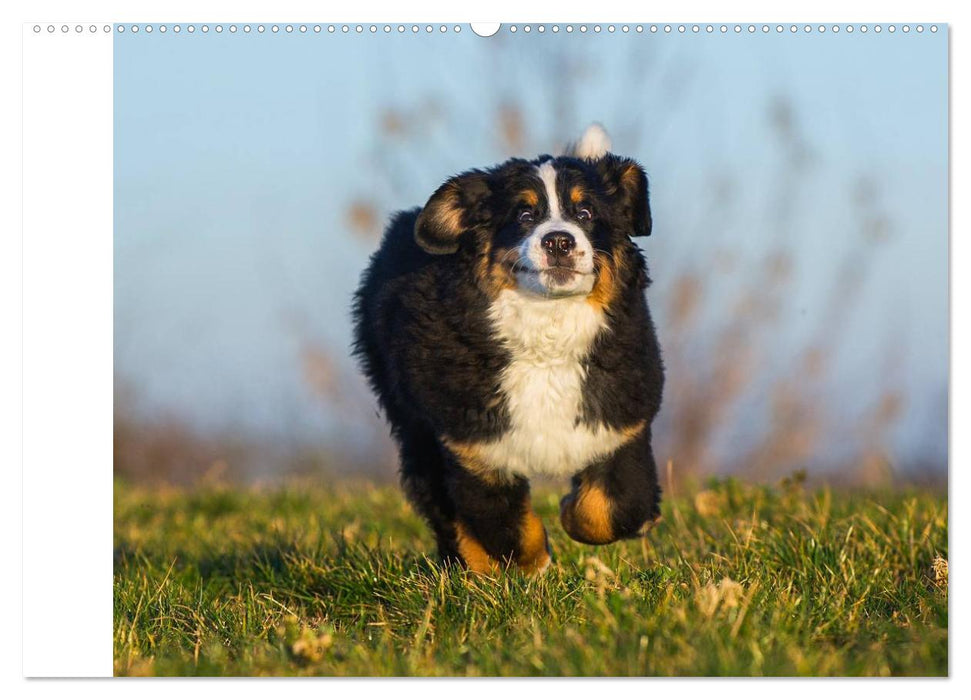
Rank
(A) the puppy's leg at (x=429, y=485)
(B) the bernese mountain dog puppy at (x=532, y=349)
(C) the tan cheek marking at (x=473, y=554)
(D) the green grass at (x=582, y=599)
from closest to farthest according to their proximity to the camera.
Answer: (D) the green grass at (x=582, y=599)
(B) the bernese mountain dog puppy at (x=532, y=349)
(C) the tan cheek marking at (x=473, y=554)
(A) the puppy's leg at (x=429, y=485)

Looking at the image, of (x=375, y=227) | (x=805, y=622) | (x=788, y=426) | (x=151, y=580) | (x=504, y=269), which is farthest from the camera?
(x=788, y=426)

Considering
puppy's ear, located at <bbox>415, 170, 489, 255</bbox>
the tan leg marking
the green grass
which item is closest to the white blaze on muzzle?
puppy's ear, located at <bbox>415, 170, 489, 255</bbox>

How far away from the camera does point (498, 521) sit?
5121mm

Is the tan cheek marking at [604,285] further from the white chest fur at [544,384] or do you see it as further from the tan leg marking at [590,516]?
the tan leg marking at [590,516]

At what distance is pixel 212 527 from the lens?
6918mm

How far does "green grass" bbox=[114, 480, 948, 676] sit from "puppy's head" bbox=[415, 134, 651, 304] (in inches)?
40.1

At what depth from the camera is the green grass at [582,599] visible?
4.02 m

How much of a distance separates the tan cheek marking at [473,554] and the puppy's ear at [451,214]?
104cm

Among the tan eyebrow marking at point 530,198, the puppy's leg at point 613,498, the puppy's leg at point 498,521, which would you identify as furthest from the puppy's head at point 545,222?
the puppy's leg at point 498,521

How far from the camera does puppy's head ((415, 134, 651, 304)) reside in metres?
4.87
